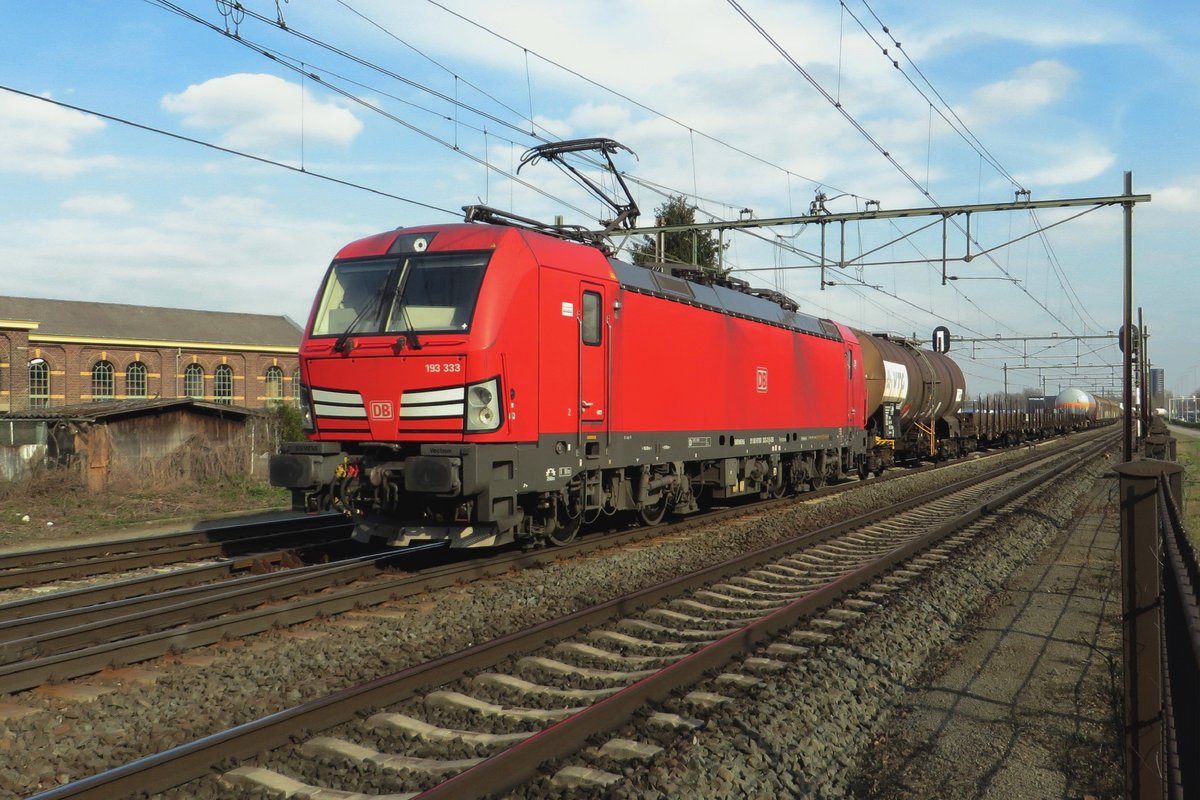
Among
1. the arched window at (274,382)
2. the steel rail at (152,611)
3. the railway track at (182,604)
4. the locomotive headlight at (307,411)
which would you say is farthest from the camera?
the arched window at (274,382)

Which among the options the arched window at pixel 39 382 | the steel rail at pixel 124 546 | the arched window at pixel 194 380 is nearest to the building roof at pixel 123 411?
the steel rail at pixel 124 546

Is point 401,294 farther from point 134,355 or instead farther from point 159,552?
point 134,355

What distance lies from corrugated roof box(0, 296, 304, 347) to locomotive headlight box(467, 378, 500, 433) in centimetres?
4844

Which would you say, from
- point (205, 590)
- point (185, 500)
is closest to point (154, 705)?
point (205, 590)

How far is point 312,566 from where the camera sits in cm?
1016

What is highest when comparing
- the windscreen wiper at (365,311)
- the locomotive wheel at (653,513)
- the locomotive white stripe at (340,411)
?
the windscreen wiper at (365,311)

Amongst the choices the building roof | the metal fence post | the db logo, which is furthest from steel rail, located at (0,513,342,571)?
the metal fence post

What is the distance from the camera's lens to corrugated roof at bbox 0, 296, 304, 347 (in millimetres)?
53031

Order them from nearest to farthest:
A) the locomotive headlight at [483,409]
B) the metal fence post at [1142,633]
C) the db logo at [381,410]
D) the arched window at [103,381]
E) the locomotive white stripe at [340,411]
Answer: the metal fence post at [1142,633] → the locomotive headlight at [483,409] → the db logo at [381,410] → the locomotive white stripe at [340,411] → the arched window at [103,381]

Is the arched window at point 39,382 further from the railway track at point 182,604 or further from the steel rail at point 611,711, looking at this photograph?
the steel rail at point 611,711

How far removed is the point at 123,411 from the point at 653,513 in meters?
15.0

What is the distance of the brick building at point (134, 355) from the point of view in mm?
48062

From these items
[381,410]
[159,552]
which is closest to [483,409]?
[381,410]

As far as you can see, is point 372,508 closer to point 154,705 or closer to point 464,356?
point 464,356
